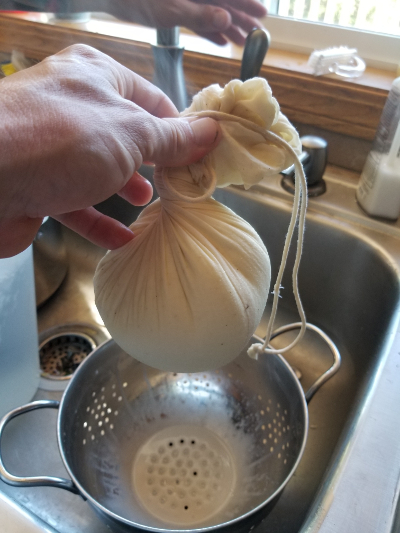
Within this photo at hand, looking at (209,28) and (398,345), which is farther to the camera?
(209,28)

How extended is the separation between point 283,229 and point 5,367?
486mm

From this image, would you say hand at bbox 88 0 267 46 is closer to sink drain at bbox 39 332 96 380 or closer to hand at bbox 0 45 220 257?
hand at bbox 0 45 220 257

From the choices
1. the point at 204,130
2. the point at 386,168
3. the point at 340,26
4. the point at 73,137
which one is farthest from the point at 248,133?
the point at 340,26

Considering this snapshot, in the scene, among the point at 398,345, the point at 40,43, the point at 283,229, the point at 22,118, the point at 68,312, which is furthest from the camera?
the point at 40,43

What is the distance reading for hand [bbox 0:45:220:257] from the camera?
0.95 feet

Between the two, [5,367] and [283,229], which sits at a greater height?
[283,229]

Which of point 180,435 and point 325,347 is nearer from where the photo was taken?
point 180,435

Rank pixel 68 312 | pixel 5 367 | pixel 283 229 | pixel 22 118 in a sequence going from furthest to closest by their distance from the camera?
pixel 68 312
pixel 283 229
pixel 5 367
pixel 22 118

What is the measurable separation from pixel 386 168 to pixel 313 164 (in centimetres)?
12

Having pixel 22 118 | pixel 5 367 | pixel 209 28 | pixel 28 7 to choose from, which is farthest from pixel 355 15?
pixel 5 367

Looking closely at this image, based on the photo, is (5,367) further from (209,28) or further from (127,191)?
(209,28)

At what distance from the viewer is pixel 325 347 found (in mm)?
705

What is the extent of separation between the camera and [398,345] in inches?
18.3

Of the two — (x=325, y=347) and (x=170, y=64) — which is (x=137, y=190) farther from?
(x=325, y=347)
